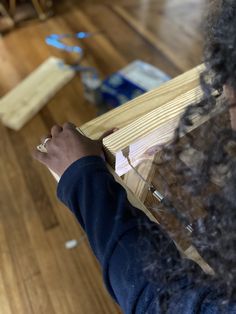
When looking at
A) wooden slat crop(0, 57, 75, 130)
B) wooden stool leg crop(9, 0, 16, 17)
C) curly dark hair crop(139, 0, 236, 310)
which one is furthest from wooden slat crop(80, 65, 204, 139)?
wooden stool leg crop(9, 0, 16, 17)

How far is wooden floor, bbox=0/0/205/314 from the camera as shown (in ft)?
3.26

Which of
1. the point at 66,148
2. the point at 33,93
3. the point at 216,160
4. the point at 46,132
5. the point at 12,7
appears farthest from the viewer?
the point at 12,7

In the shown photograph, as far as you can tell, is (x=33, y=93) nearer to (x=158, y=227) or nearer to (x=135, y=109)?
(x=135, y=109)

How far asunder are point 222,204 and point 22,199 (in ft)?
2.94

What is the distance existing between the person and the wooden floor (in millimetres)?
547

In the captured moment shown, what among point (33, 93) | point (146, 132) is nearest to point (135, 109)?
point (146, 132)

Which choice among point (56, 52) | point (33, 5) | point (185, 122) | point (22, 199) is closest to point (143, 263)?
point (185, 122)

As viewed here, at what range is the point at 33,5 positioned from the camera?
1.92 m

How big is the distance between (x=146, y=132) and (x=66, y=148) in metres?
0.14

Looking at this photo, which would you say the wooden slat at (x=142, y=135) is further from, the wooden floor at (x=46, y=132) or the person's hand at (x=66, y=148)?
the wooden floor at (x=46, y=132)

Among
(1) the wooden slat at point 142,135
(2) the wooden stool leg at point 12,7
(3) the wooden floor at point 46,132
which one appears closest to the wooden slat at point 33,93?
(3) the wooden floor at point 46,132

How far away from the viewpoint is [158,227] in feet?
1.58

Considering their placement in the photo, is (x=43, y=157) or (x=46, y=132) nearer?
(x=43, y=157)

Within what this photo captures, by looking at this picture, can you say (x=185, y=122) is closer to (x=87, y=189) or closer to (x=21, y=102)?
(x=87, y=189)
